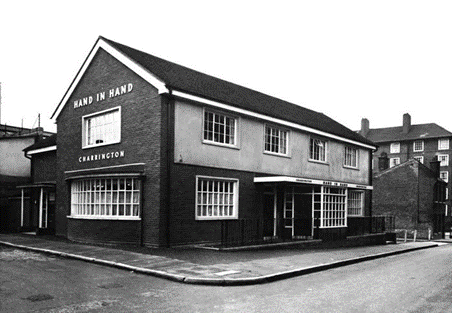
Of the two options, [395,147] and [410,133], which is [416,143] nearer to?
[410,133]

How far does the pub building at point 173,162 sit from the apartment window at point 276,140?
0.15 ft

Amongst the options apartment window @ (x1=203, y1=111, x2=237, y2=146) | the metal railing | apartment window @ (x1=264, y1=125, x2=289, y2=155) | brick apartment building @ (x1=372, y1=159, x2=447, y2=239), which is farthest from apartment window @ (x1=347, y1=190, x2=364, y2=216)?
brick apartment building @ (x1=372, y1=159, x2=447, y2=239)

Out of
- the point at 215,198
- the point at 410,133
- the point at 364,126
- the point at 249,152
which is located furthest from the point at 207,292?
the point at 364,126

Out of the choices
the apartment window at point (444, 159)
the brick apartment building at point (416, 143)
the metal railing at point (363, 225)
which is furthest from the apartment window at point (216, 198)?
the apartment window at point (444, 159)

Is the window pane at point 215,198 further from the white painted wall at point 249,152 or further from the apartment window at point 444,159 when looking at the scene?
the apartment window at point 444,159

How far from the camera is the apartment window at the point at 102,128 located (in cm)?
1734

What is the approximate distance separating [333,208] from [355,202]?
6.71 metres

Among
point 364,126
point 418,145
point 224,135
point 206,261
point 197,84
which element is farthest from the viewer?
point 364,126

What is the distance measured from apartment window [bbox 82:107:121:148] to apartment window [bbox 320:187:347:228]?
9.41 m

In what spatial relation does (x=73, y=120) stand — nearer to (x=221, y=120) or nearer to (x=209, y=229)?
(x=221, y=120)

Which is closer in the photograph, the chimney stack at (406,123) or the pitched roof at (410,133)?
the pitched roof at (410,133)

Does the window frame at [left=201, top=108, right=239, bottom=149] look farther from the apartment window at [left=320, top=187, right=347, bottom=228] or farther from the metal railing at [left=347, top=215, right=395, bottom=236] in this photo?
the metal railing at [left=347, top=215, right=395, bottom=236]

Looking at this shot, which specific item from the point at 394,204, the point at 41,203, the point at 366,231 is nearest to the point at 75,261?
the point at 41,203

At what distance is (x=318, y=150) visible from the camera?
76.8 feet
